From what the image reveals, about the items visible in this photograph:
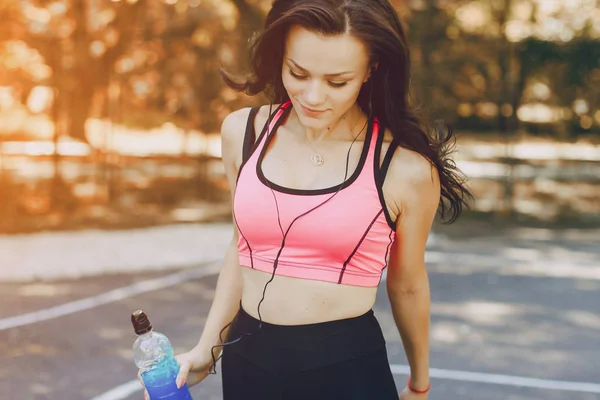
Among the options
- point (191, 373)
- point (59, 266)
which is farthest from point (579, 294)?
point (191, 373)

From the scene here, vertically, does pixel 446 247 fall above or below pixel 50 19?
below

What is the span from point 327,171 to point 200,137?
12.0m

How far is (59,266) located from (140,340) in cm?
730

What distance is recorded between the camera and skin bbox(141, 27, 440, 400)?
6.49 feet

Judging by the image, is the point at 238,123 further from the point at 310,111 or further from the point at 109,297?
the point at 109,297

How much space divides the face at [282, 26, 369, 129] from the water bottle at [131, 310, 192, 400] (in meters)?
0.63

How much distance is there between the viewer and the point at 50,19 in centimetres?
1346

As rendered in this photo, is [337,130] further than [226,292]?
No

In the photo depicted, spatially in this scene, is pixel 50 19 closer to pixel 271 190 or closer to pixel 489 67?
pixel 489 67

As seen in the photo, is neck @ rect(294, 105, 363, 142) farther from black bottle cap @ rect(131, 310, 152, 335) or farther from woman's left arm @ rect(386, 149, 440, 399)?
black bottle cap @ rect(131, 310, 152, 335)

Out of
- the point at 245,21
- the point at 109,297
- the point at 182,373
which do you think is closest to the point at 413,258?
the point at 182,373

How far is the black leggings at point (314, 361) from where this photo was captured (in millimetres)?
1989

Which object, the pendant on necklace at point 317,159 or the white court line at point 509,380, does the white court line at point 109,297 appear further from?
the pendant on necklace at point 317,159

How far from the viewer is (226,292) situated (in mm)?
2297
